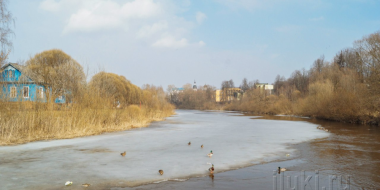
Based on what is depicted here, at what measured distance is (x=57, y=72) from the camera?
30.6m

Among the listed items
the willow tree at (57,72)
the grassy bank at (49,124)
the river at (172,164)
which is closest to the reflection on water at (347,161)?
the river at (172,164)

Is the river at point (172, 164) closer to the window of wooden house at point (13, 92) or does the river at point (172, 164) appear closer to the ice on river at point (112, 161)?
the ice on river at point (112, 161)

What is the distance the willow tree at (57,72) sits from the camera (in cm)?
1602

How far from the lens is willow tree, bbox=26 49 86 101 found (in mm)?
16016

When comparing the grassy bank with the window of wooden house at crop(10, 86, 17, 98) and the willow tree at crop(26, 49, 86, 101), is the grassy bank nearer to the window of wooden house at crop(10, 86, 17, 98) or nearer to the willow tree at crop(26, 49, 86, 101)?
the window of wooden house at crop(10, 86, 17, 98)

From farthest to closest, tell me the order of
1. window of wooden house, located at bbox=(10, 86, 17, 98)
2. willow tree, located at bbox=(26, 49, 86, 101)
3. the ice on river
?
willow tree, located at bbox=(26, 49, 86, 101) → window of wooden house, located at bbox=(10, 86, 17, 98) → the ice on river

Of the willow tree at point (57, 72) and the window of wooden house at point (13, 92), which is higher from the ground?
the willow tree at point (57, 72)

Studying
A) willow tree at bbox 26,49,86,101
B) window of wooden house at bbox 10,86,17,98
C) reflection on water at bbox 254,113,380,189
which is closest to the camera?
reflection on water at bbox 254,113,380,189

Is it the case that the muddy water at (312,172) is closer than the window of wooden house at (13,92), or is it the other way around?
the muddy water at (312,172)

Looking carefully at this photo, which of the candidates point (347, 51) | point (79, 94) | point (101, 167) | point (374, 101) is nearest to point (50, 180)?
point (101, 167)

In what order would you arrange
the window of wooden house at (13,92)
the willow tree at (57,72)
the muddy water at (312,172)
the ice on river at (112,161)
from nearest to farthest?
the muddy water at (312,172)
the ice on river at (112,161)
the window of wooden house at (13,92)
the willow tree at (57,72)

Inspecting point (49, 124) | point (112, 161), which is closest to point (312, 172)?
point (112, 161)

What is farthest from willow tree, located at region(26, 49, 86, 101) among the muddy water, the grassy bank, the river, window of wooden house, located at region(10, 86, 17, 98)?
the muddy water

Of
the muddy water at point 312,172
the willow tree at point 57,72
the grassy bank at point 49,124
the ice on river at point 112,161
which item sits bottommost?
the muddy water at point 312,172
